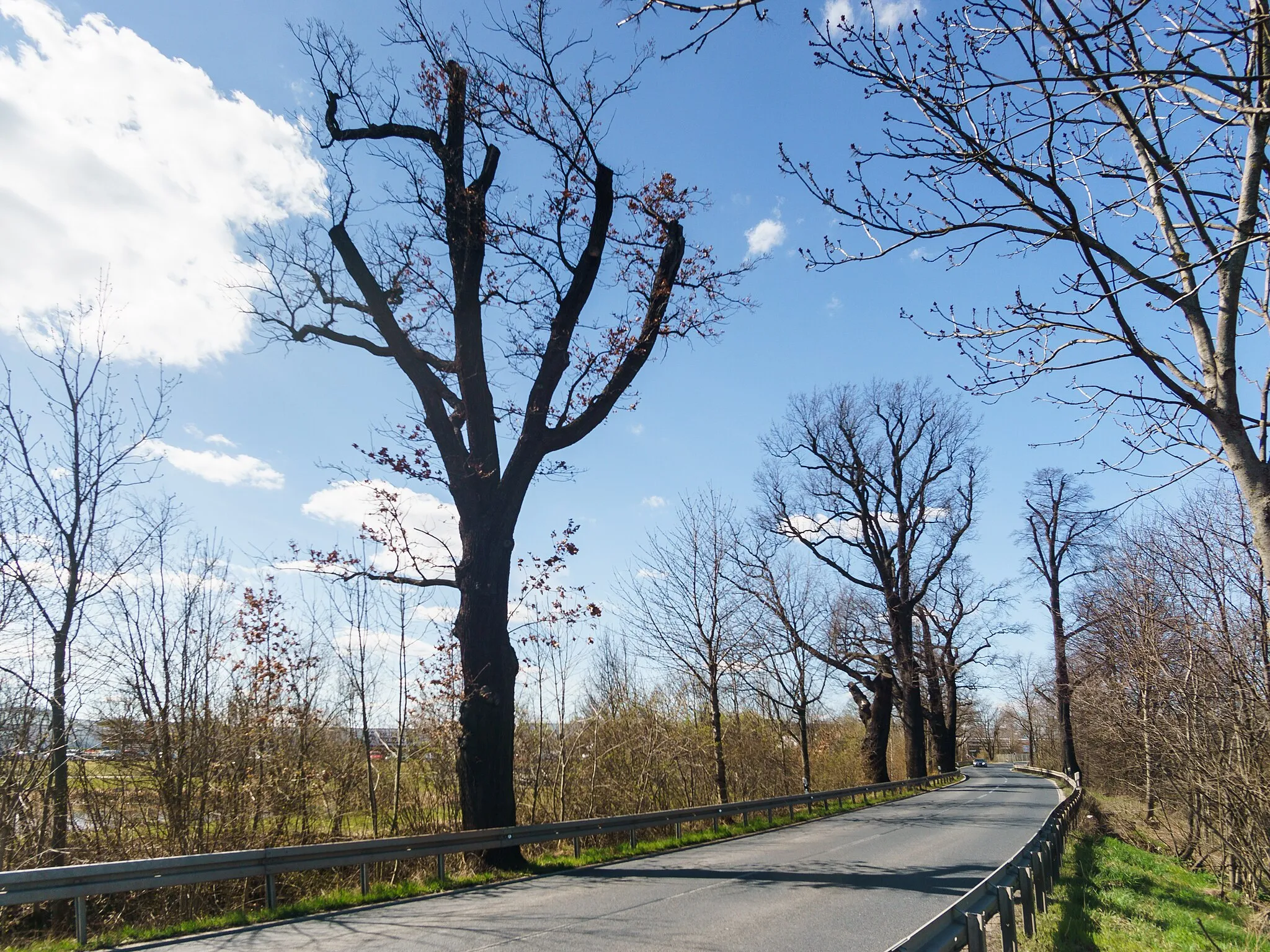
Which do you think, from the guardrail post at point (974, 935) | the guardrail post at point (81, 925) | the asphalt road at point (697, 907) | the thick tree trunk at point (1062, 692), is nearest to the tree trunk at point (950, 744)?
the thick tree trunk at point (1062, 692)

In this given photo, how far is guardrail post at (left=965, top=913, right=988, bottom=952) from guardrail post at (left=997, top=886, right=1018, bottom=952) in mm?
1080

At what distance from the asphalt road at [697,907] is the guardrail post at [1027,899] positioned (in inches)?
39.3

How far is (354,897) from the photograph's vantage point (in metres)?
9.23

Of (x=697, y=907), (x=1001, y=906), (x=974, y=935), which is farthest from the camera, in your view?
(x=697, y=907)

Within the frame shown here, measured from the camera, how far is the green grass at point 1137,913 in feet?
26.2

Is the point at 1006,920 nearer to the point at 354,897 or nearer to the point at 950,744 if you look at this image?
the point at 354,897

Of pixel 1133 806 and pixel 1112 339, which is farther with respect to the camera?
pixel 1133 806

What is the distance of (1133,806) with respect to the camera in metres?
29.5

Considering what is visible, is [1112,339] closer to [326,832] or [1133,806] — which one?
[326,832]

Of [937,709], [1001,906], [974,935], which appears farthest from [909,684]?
[974,935]

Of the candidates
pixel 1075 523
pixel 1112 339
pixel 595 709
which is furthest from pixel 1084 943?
pixel 1075 523

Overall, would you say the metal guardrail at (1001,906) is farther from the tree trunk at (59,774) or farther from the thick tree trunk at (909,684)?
the thick tree trunk at (909,684)

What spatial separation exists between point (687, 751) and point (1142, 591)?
1088 centimetres

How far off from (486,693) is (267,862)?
383cm
